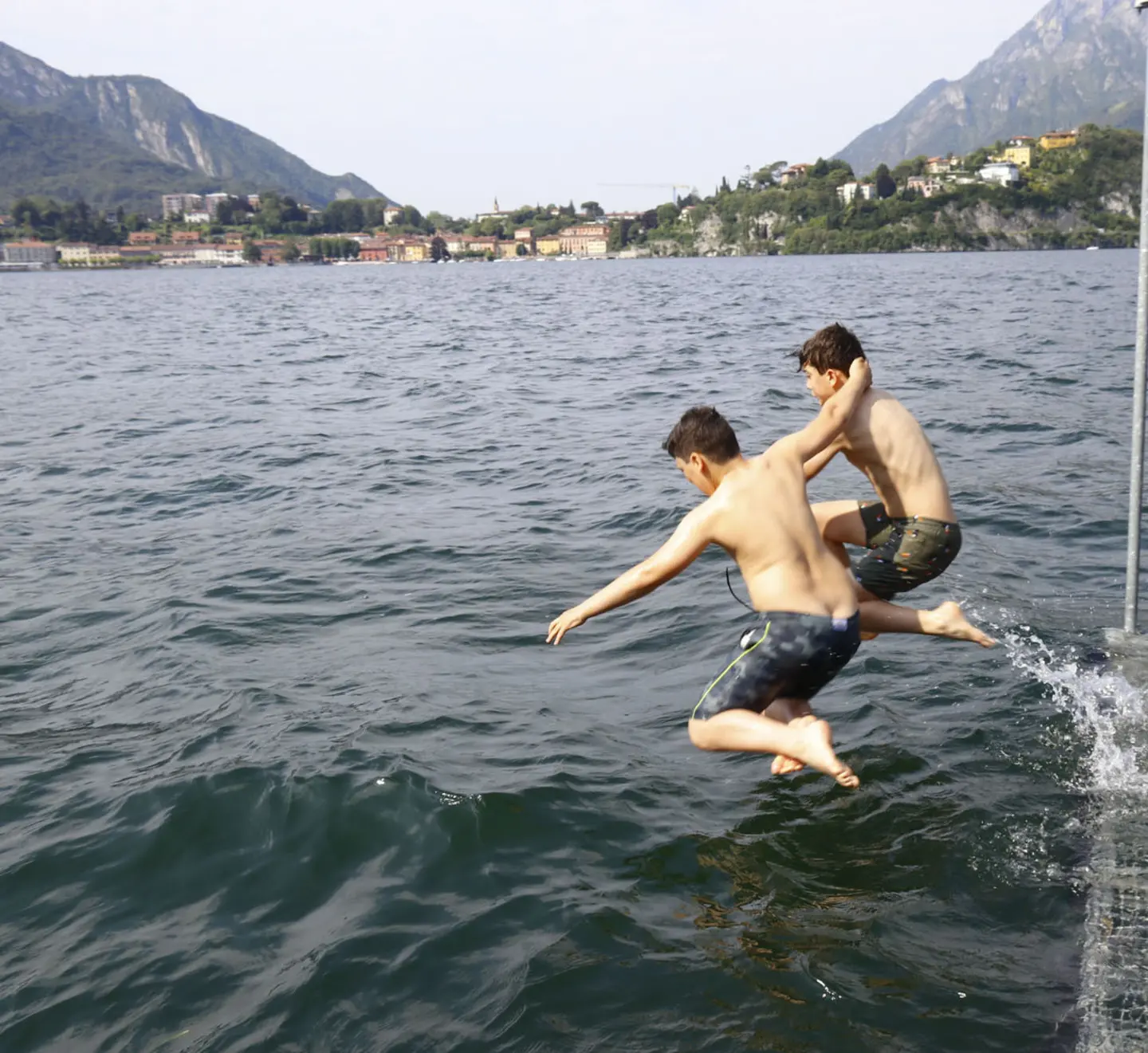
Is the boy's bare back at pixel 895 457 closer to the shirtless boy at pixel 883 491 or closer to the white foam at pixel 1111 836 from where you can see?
the shirtless boy at pixel 883 491

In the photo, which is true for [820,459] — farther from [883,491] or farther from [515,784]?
[515,784]

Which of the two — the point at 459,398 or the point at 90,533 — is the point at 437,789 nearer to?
the point at 90,533

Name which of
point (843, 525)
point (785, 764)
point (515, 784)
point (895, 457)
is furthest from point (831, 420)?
point (515, 784)

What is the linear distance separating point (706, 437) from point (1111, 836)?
123 inches

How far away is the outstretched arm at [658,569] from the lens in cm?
559

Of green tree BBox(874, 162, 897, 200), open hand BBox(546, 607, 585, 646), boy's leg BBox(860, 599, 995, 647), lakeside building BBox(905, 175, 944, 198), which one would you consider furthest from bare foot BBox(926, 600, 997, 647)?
green tree BBox(874, 162, 897, 200)

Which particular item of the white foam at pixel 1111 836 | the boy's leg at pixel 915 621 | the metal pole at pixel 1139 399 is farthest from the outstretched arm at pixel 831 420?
the white foam at pixel 1111 836

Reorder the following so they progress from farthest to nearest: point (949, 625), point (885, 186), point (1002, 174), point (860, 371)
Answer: point (885, 186) → point (1002, 174) → point (949, 625) → point (860, 371)

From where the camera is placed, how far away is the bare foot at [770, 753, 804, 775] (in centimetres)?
574

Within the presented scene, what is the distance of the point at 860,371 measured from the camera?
645 cm

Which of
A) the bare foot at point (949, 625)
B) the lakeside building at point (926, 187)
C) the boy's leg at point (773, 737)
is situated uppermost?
the bare foot at point (949, 625)

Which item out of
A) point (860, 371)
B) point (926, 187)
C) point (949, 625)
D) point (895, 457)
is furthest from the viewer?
point (926, 187)

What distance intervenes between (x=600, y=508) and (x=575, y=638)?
14.7ft

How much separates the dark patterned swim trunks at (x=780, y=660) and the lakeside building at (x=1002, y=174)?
19528cm
